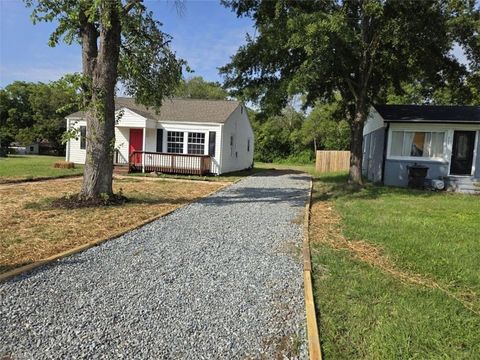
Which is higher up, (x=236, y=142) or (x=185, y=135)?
(x=185, y=135)

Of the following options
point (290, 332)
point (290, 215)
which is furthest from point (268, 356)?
point (290, 215)

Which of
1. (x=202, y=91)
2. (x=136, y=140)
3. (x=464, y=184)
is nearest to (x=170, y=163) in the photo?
(x=136, y=140)

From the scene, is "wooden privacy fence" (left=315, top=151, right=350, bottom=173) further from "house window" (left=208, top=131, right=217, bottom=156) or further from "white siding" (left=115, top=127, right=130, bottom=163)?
"white siding" (left=115, top=127, right=130, bottom=163)

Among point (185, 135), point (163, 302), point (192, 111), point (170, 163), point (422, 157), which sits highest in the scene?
point (192, 111)

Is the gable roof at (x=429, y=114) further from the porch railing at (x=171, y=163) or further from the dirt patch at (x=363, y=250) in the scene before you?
the porch railing at (x=171, y=163)

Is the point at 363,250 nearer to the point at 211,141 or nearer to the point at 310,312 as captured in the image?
the point at 310,312

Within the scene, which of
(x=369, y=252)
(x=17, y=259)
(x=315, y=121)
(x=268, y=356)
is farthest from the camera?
(x=315, y=121)

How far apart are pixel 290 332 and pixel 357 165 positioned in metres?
12.8

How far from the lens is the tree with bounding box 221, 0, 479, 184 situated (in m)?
11.5

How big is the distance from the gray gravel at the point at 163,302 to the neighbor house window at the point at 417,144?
38.5ft

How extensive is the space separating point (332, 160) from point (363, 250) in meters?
22.5

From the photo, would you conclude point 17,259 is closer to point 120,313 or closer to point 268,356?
point 120,313

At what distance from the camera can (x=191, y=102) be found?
23625 mm

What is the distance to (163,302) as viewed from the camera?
152 inches
